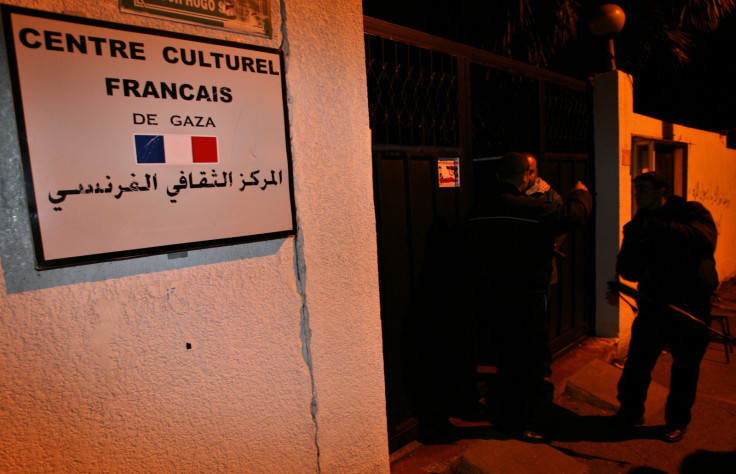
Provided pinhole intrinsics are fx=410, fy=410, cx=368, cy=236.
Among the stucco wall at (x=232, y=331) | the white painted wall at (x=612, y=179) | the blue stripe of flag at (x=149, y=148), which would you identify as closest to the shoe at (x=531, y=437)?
the stucco wall at (x=232, y=331)

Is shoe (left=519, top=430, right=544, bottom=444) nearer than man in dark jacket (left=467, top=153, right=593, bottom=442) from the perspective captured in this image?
No

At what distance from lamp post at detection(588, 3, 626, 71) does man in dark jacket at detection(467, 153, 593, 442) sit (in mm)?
2543

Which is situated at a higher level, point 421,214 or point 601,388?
point 421,214

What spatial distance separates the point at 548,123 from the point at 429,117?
6.09 ft

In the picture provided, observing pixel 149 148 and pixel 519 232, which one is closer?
pixel 149 148

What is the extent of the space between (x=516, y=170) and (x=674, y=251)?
1160 millimetres

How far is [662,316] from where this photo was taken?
2.83 meters

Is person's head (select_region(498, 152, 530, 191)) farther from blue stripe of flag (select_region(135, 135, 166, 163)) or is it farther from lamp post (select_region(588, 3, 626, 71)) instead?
lamp post (select_region(588, 3, 626, 71))

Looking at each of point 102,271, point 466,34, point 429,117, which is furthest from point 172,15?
point 466,34

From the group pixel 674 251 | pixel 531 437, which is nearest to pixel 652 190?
pixel 674 251

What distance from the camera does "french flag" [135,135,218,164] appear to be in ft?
4.85

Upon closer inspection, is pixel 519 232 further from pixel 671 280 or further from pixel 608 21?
pixel 608 21

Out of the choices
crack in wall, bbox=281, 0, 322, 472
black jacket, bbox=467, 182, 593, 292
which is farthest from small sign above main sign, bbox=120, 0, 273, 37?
black jacket, bbox=467, 182, 593, 292

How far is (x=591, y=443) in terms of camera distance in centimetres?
291
